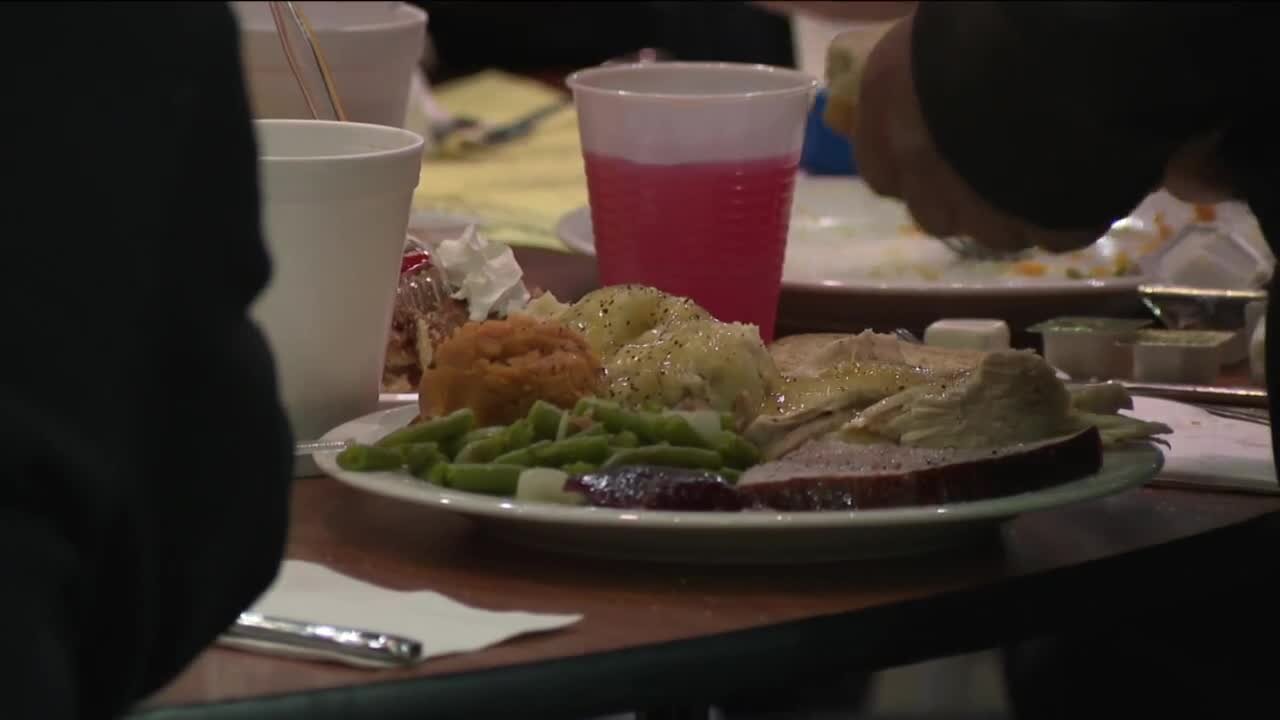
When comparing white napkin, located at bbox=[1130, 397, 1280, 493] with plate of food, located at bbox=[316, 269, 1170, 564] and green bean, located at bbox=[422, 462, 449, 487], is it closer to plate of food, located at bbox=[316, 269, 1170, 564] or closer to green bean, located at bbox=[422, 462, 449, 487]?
plate of food, located at bbox=[316, 269, 1170, 564]

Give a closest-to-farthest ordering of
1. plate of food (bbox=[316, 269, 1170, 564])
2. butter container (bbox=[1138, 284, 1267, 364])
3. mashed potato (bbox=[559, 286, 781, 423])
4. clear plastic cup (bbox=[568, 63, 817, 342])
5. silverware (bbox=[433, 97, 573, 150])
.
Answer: plate of food (bbox=[316, 269, 1170, 564]) < mashed potato (bbox=[559, 286, 781, 423]) < clear plastic cup (bbox=[568, 63, 817, 342]) < butter container (bbox=[1138, 284, 1267, 364]) < silverware (bbox=[433, 97, 573, 150])

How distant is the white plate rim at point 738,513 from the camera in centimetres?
80

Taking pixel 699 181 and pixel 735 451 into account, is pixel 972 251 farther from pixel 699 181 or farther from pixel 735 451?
pixel 735 451

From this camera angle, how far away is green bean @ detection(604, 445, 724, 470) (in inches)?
34.1

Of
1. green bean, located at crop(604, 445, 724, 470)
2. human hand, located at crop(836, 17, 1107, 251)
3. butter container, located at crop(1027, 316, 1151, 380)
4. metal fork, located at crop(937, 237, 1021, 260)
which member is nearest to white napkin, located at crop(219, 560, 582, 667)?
green bean, located at crop(604, 445, 724, 470)

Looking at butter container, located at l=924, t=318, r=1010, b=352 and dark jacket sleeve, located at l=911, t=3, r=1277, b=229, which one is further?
butter container, located at l=924, t=318, r=1010, b=352

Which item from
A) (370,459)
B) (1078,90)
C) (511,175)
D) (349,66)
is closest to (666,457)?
(370,459)

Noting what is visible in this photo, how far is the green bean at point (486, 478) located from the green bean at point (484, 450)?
18 mm

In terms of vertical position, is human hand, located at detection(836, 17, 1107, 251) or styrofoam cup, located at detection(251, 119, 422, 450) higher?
human hand, located at detection(836, 17, 1107, 251)

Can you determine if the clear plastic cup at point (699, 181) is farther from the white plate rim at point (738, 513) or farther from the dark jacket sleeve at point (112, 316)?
the dark jacket sleeve at point (112, 316)

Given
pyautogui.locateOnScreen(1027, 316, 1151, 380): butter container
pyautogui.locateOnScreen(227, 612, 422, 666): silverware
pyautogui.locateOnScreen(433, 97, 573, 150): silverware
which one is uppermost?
pyautogui.locateOnScreen(227, 612, 422, 666): silverware

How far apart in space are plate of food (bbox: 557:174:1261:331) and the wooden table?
389mm

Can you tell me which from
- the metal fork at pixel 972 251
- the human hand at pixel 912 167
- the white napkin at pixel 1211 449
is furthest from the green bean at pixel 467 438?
the metal fork at pixel 972 251

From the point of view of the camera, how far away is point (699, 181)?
1.25 metres
